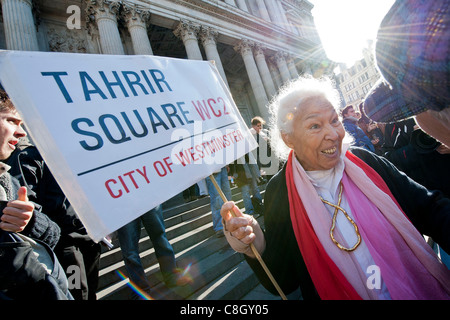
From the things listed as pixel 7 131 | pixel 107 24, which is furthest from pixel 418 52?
pixel 107 24

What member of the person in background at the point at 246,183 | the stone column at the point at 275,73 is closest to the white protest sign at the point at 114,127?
the person in background at the point at 246,183

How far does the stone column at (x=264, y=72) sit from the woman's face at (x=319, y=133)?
13250mm

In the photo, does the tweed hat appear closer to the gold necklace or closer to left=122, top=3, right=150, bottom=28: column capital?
the gold necklace

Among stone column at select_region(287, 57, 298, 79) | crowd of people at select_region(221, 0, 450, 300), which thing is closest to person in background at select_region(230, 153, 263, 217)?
crowd of people at select_region(221, 0, 450, 300)

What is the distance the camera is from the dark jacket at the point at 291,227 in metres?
1.20

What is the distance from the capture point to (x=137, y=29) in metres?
→ 8.82

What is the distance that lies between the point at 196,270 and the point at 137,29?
988cm

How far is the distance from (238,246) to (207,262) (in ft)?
7.44

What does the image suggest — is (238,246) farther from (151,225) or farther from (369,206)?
(151,225)

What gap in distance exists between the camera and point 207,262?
3.10 meters

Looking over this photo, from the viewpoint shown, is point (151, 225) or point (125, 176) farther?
point (151, 225)

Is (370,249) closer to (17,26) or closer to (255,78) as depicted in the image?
(17,26)

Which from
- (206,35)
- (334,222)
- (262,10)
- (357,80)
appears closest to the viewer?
(334,222)
